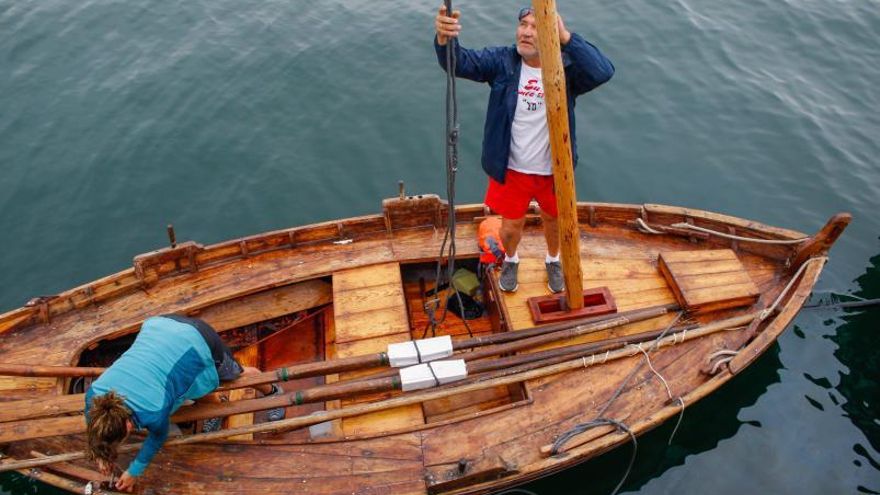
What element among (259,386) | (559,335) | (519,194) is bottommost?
(259,386)

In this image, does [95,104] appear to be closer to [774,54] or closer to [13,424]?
[13,424]

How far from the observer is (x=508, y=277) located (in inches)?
304

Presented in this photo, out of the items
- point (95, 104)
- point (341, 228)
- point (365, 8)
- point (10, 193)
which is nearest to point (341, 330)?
point (341, 228)

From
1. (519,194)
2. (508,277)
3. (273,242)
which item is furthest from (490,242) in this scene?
(273,242)

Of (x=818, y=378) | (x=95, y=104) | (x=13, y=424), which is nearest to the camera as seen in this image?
(x=13, y=424)

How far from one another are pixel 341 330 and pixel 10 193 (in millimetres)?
8404

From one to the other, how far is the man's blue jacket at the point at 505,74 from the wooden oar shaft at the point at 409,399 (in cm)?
225

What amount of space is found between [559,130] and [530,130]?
55cm

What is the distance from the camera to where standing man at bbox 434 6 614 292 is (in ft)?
18.8

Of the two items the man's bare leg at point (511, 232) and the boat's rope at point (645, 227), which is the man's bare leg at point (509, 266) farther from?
the boat's rope at point (645, 227)

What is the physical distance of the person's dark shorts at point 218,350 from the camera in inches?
229

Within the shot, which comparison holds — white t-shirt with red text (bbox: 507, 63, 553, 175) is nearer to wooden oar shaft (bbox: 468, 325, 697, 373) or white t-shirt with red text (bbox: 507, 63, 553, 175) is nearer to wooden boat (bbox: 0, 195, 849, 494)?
wooden boat (bbox: 0, 195, 849, 494)

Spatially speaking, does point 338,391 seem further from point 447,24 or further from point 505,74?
point 447,24

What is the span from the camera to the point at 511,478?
6078mm
